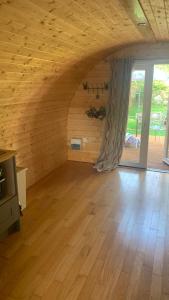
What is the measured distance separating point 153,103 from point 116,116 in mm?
1221

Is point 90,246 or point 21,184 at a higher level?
point 21,184

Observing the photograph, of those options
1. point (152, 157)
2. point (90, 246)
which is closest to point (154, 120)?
point (152, 157)

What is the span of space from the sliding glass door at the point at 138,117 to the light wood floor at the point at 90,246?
1.03 meters

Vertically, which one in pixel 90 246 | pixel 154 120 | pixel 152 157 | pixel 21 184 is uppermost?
pixel 154 120

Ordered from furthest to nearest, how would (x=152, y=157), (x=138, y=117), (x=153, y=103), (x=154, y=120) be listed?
(x=154, y=120), (x=152, y=157), (x=153, y=103), (x=138, y=117)

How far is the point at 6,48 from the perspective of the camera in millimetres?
2146

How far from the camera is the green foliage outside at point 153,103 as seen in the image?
15.3ft

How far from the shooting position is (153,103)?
17.7 feet

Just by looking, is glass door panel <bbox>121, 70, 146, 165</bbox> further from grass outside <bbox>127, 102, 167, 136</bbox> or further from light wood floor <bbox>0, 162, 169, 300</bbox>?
light wood floor <bbox>0, 162, 169, 300</bbox>

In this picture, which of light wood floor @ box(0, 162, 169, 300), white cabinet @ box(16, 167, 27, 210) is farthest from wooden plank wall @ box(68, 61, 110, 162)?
white cabinet @ box(16, 167, 27, 210)

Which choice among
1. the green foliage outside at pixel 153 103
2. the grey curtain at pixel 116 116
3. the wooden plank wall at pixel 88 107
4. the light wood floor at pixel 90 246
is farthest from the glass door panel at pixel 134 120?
the light wood floor at pixel 90 246

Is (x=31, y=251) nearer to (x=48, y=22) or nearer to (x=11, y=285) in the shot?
(x=11, y=285)

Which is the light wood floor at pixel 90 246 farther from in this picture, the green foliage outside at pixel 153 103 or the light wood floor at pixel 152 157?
the green foliage outside at pixel 153 103

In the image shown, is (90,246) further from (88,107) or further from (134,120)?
(88,107)
